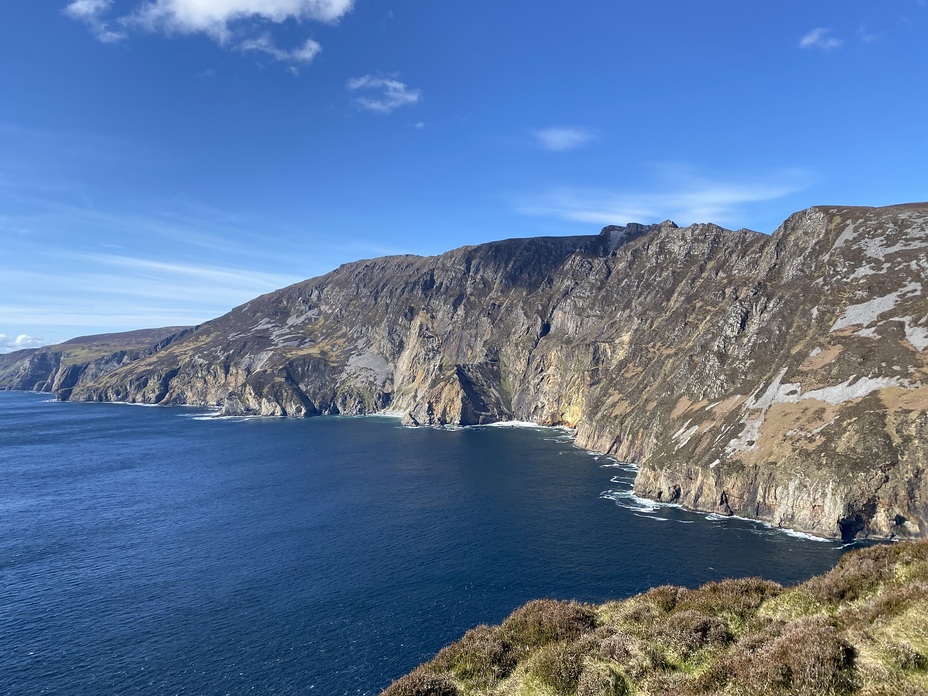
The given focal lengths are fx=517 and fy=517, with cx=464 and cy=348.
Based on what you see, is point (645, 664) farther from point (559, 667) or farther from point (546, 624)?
point (546, 624)

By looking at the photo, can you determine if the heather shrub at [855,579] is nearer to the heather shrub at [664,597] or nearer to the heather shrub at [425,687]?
the heather shrub at [664,597]

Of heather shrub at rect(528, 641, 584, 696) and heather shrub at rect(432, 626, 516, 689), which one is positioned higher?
heather shrub at rect(528, 641, 584, 696)

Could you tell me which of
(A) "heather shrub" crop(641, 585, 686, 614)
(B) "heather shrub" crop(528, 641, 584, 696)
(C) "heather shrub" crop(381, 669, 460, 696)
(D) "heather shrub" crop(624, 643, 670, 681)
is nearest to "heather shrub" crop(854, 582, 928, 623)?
(D) "heather shrub" crop(624, 643, 670, 681)

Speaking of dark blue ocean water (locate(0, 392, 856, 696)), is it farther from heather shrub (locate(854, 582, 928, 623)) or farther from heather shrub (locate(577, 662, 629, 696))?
heather shrub (locate(854, 582, 928, 623))

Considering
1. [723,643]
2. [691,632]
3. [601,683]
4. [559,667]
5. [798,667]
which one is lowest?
[559,667]

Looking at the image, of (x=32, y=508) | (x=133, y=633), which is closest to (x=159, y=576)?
(x=133, y=633)

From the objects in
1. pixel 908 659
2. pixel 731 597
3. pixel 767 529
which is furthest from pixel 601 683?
pixel 767 529
